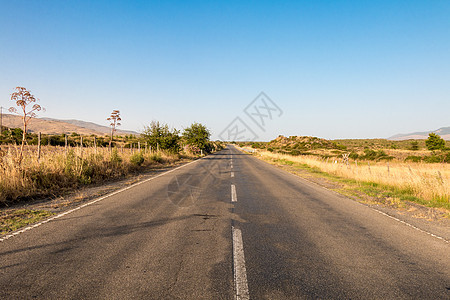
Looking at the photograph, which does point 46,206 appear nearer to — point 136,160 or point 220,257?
point 220,257

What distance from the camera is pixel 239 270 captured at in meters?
3.11

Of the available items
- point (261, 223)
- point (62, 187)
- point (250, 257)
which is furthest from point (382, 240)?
point (62, 187)

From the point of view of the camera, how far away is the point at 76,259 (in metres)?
3.36

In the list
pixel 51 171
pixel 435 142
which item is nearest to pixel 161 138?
pixel 51 171

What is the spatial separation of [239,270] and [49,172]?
8439 millimetres

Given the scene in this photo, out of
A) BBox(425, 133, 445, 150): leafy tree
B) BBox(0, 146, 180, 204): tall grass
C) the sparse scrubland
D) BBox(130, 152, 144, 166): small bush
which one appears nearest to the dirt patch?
the sparse scrubland

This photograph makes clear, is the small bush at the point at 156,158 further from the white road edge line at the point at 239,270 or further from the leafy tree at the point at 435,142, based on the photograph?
the leafy tree at the point at 435,142

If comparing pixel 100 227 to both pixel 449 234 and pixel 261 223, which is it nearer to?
pixel 261 223

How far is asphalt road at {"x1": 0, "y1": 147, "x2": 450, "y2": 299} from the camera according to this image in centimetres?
271

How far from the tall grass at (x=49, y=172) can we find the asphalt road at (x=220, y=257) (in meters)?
2.77

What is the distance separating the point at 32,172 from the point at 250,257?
8264mm

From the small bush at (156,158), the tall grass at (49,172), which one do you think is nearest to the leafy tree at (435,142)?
the small bush at (156,158)

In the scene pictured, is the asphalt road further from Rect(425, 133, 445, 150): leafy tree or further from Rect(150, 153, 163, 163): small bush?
Answer: Rect(425, 133, 445, 150): leafy tree

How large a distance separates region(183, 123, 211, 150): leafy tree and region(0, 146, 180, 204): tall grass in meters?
24.2
